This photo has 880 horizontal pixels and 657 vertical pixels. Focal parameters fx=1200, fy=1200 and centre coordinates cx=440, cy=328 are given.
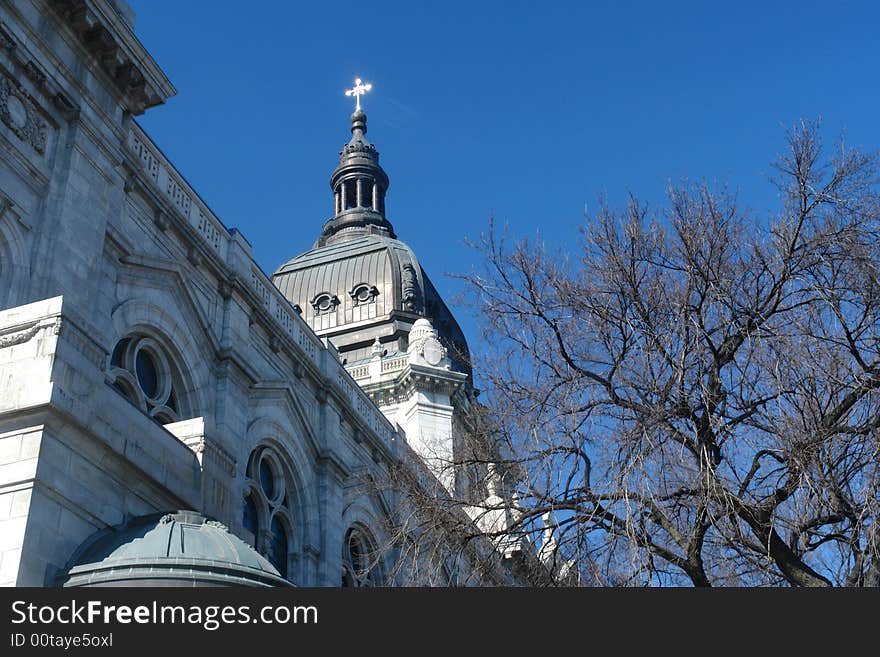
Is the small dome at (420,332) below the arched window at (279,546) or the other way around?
the other way around

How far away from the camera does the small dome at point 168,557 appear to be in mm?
12555

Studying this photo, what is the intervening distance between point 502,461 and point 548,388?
3.97 ft

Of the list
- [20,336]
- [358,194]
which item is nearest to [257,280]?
[20,336]

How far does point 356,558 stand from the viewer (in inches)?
1158

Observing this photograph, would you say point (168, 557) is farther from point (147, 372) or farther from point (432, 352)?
point (432, 352)

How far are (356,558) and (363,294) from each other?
27.5 metres

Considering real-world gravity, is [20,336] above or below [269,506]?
below

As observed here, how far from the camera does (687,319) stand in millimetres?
15766

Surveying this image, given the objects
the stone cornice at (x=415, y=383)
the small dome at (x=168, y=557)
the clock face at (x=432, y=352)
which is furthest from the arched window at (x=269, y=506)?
the clock face at (x=432, y=352)

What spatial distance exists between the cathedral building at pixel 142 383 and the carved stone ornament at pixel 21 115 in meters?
0.03

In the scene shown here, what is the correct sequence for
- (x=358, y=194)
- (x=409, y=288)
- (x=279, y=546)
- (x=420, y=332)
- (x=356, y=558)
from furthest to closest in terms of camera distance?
1. (x=358, y=194)
2. (x=409, y=288)
3. (x=420, y=332)
4. (x=356, y=558)
5. (x=279, y=546)

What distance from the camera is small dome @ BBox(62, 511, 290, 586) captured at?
12.6m

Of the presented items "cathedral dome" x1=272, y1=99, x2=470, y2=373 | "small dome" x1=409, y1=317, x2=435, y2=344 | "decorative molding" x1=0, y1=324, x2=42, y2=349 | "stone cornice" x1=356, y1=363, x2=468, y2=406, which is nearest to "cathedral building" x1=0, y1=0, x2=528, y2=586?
"decorative molding" x1=0, y1=324, x2=42, y2=349

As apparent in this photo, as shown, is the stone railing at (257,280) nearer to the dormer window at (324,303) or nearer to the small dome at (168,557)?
the small dome at (168,557)
